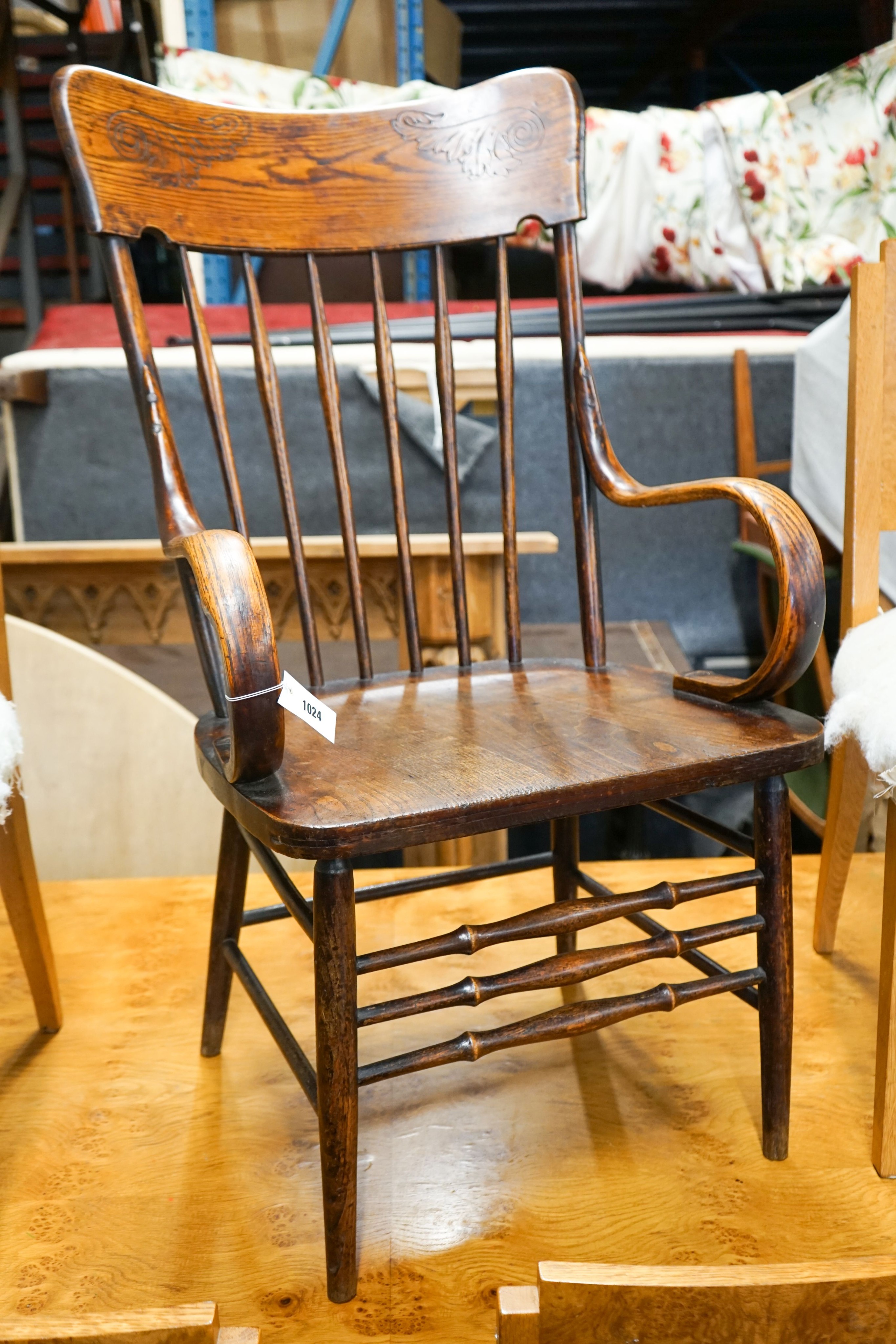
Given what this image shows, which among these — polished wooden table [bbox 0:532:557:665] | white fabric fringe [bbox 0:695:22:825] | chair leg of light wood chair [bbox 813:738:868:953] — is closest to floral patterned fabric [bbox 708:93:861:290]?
polished wooden table [bbox 0:532:557:665]

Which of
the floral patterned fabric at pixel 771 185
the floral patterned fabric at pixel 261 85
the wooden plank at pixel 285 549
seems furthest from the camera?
the floral patterned fabric at pixel 261 85

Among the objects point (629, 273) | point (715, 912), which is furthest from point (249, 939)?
point (629, 273)

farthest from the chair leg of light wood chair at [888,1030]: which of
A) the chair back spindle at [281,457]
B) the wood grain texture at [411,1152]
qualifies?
the chair back spindle at [281,457]

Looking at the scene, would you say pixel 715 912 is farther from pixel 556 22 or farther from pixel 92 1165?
pixel 556 22

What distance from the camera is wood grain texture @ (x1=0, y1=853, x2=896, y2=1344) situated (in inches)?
28.8

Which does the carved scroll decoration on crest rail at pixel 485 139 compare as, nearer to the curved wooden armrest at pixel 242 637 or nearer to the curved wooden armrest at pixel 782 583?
the curved wooden armrest at pixel 782 583

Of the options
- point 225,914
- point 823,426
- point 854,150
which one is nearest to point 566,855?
point 225,914

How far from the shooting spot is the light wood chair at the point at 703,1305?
35 centimetres

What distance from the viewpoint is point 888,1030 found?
0.80 m

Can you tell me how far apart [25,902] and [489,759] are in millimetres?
543

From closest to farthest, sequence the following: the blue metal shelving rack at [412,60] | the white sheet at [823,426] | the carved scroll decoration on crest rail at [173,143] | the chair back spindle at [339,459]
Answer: the carved scroll decoration on crest rail at [173,143] → the chair back spindle at [339,459] → the white sheet at [823,426] → the blue metal shelving rack at [412,60]

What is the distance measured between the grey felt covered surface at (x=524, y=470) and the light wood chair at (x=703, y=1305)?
1.57 meters

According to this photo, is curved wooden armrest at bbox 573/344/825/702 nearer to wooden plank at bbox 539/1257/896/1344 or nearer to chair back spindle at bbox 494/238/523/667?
chair back spindle at bbox 494/238/523/667

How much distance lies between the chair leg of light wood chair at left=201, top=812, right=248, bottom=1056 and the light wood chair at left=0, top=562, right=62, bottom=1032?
18 cm
